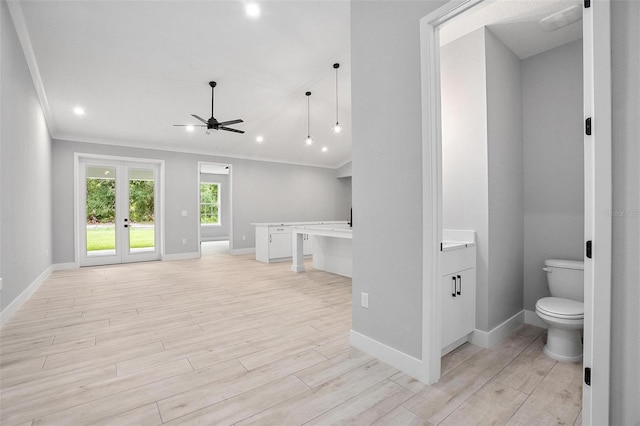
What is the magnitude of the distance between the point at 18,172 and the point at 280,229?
13.9 feet

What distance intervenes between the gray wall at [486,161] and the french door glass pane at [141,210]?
6718 mm

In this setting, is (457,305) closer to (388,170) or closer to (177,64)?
(388,170)

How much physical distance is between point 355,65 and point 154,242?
6580 mm

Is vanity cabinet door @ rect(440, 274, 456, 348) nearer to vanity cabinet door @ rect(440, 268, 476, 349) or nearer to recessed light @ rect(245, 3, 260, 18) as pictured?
vanity cabinet door @ rect(440, 268, 476, 349)

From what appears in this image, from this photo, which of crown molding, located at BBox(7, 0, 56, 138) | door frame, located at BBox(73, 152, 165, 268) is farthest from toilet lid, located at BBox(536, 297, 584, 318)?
door frame, located at BBox(73, 152, 165, 268)

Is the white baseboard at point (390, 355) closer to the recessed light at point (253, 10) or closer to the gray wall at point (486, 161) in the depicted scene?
the gray wall at point (486, 161)

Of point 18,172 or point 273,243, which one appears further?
point 273,243

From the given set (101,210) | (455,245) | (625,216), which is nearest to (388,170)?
(455,245)

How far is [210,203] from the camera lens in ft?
38.9

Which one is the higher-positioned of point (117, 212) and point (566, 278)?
point (117, 212)

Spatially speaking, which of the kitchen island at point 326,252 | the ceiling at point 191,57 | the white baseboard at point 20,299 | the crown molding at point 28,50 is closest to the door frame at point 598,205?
the ceiling at point 191,57

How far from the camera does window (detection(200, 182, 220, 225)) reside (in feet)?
38.0

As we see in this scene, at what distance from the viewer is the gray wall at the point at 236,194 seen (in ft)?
19.3

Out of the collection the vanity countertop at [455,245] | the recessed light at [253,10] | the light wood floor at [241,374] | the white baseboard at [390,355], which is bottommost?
the light wood floor at [241,374]
